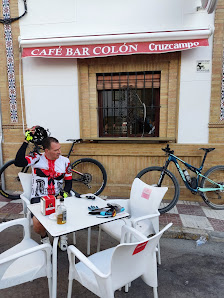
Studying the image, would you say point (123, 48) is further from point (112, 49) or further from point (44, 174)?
point (44, 174)

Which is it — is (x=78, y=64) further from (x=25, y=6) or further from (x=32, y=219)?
(x=32, y=219)

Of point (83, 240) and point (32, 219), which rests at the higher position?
point (32, 219)

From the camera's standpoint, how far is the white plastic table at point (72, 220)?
78.7 inches

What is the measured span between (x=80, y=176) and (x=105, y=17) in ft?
10.8

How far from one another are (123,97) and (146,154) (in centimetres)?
131

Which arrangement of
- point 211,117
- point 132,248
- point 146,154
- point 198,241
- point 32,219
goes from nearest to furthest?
1. point 132,248
2. point 32,219
3. point 198,241
4. point 211,117
5. point 146,154

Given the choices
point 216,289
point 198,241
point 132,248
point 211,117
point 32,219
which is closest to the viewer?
point 132,248

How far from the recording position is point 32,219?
2814 millimetres

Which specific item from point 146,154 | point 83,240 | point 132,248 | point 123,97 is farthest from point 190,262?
point 123,97

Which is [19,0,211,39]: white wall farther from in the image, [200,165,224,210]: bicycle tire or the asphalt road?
the asphalt road

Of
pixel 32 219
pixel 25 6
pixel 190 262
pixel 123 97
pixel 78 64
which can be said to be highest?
pixel 25 6

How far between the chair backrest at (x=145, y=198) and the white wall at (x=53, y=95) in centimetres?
242

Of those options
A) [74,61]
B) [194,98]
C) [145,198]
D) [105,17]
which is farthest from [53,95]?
[145,198]

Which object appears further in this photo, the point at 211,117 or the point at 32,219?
the point at 211,117
